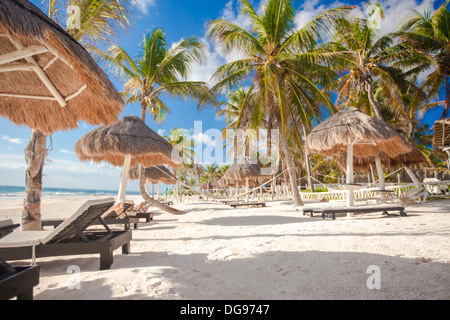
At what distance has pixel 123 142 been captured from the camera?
17.3 ft

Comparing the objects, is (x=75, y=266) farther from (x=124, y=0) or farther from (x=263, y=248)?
(x=124, y=0)

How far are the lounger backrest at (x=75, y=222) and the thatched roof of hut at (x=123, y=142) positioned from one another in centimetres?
300

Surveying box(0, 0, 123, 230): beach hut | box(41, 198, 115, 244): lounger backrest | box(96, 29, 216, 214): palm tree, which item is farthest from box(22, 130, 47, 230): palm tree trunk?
box(96, 29, 216, 214): palm tree

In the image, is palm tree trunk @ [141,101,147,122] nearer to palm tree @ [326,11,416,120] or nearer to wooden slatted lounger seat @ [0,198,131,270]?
wooden slatted lounger seat @ [0,198,131,270]

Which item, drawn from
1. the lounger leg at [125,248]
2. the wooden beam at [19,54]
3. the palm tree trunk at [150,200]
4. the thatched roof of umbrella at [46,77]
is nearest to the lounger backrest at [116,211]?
the thatched roof of umbrella at [46,77]

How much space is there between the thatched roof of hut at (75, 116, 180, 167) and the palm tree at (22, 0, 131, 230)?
1560 millimetres

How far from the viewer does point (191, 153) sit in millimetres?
23875

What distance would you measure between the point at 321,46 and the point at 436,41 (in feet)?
13.3

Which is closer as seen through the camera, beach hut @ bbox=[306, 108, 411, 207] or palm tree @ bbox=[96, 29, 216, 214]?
beach hut @ bbox=[306, 108, 411, 207]

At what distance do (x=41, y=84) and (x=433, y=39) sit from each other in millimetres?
12110

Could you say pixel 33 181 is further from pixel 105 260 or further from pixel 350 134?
pixel 350 134

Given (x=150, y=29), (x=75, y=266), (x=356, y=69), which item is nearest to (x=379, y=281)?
(x=75, y=266)

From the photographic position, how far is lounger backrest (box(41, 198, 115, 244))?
2.11m

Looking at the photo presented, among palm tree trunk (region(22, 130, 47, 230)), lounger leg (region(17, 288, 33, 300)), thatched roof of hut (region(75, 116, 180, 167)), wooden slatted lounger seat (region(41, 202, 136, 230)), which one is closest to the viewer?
lounger leg (region(17, 288, 33, 300))
